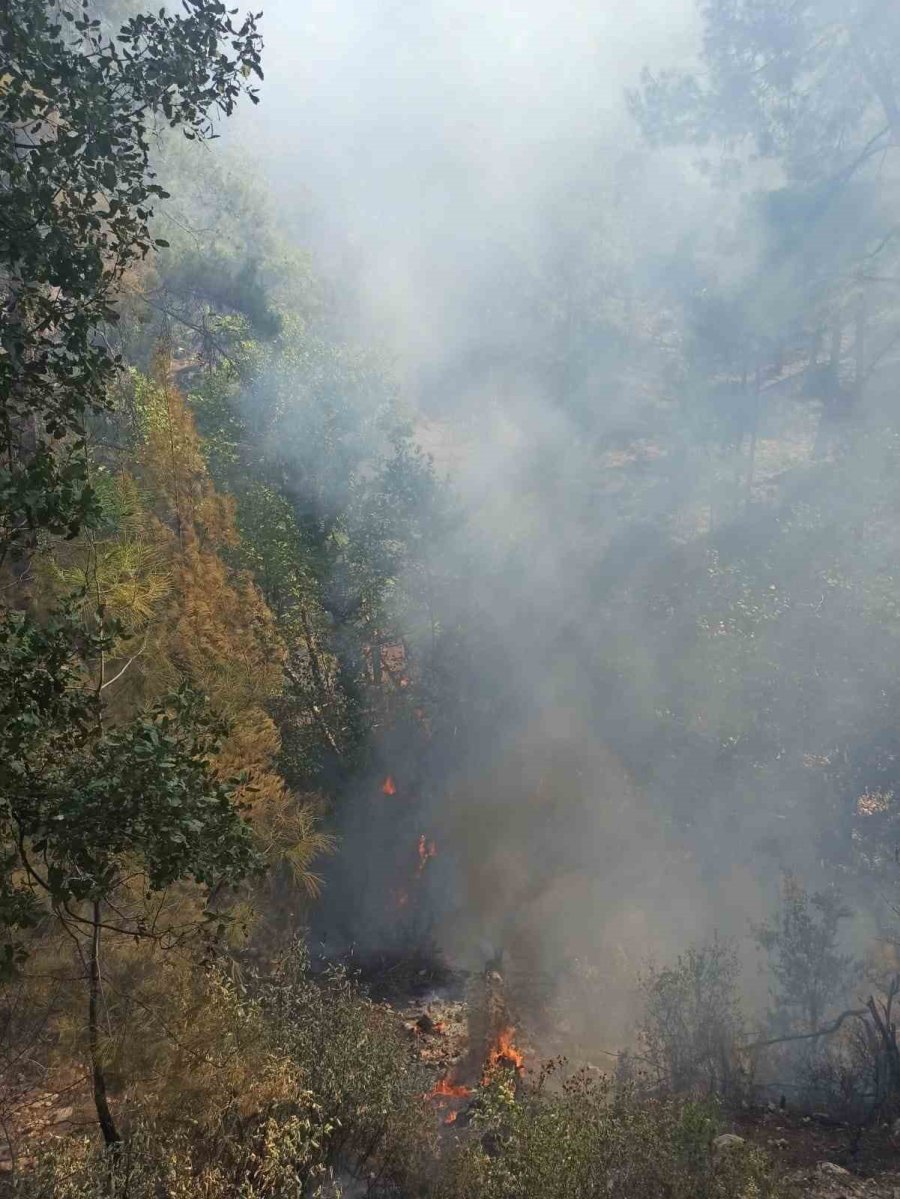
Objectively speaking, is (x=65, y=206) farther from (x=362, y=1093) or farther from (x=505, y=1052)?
(x=505, y=1052)

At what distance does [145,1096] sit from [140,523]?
489 centimetres

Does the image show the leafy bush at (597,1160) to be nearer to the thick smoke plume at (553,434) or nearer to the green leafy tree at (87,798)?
the green leafy tree at (87,798)

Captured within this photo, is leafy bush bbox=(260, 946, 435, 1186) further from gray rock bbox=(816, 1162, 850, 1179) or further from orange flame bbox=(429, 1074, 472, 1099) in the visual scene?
gray rock bbox=(816, 1162, 850, 1179)

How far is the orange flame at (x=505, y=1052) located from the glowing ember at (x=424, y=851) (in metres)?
3.87

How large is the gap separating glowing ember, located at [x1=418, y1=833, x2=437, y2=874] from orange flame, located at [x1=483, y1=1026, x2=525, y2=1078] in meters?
3.87

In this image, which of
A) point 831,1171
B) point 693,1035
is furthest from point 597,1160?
point 693,1035

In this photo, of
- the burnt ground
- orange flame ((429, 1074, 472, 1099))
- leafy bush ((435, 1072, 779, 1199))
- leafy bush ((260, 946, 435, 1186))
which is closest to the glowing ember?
orange flame ((429, 1074, 472, 1099))

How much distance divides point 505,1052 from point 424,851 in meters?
4.58

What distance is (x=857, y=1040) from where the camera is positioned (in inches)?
309

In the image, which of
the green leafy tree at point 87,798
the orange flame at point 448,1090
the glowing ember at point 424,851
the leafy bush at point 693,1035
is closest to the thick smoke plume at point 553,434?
the glowing ember at point 424,851

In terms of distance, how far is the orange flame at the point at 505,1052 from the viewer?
27.2ft

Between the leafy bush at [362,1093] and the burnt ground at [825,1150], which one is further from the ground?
the burnt ground at [825,1150]

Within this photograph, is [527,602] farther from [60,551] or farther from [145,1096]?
[145,1096]

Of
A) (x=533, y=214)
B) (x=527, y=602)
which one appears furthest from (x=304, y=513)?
(x=533, y=214)
